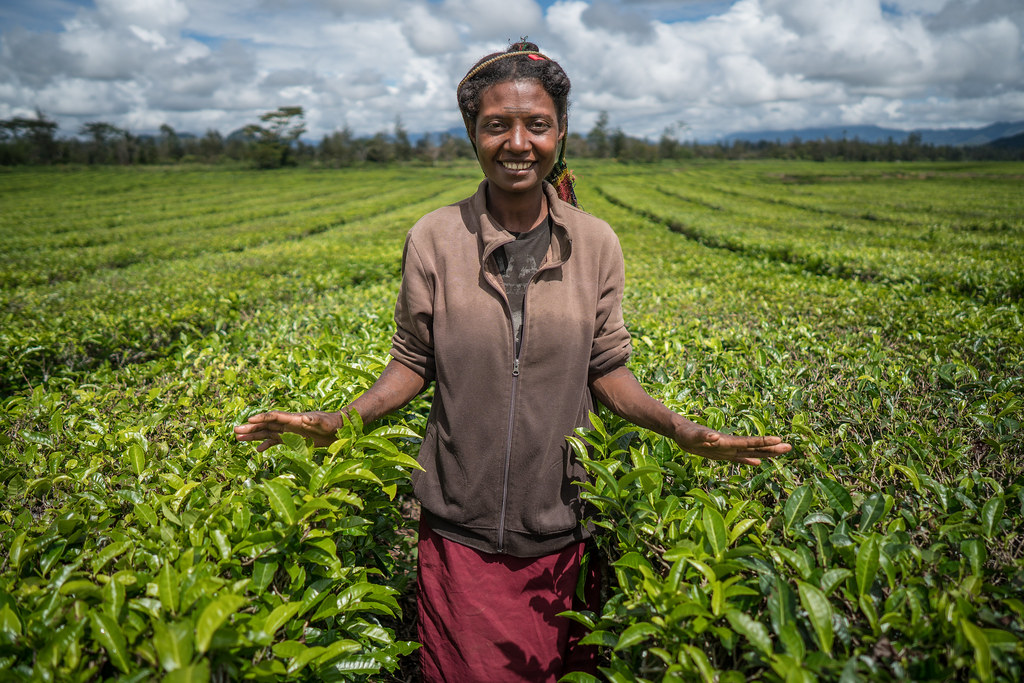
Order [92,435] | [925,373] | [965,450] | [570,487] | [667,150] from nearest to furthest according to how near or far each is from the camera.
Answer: [570,487] < [965,450] < [92,435] < [925,373] < [667,150]

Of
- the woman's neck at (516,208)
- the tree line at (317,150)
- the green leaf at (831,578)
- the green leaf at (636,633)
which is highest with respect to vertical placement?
the tree line at (317,150)

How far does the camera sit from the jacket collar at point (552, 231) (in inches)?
60.4

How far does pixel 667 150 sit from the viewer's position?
88.4 metres

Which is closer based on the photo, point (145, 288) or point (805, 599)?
point (805, 599)

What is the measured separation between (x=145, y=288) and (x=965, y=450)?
802 centimetres

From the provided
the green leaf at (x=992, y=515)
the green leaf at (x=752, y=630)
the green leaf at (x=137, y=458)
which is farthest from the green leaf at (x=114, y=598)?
the green leaf at (x=992, y=515)

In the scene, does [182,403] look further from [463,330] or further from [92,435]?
[463,330]

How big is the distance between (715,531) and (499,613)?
2.36 ft

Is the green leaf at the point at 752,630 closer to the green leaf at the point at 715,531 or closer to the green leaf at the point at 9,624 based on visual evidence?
the green leaf at the point at 715,531

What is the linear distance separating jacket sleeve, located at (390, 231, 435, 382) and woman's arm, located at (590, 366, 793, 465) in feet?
1.79

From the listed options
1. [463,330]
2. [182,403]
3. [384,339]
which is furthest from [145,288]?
[463,330]

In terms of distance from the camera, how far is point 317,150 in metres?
86.0

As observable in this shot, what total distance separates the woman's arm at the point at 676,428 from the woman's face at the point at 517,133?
2.17ft

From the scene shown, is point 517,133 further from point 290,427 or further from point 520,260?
point 290,427
